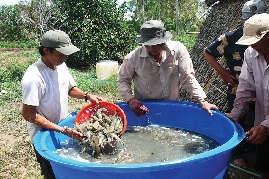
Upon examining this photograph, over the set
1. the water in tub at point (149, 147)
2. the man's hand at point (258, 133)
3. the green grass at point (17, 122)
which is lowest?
the green grass at point (17, 122)

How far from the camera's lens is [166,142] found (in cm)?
371

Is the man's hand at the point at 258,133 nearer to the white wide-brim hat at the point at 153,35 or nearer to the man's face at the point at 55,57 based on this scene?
the white wide-brim hat at the point at 153,35

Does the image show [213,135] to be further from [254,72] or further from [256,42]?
[256,42]

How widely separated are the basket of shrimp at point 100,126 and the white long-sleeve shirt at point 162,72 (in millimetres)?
296

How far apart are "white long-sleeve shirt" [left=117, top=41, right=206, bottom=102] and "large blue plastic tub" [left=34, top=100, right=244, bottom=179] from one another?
0.18 m

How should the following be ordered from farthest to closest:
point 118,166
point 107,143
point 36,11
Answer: point 36,11 < point 107,143 < point 118,166

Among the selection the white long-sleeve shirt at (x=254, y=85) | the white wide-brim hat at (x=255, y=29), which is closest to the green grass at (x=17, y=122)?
the white long-sleeve shirt at (x=254, y=85)

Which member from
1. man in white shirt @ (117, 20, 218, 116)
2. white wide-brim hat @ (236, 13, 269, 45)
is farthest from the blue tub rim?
man in white shirt @ (117, 20, 218, 116)

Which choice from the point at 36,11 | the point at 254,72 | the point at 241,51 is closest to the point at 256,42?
the point at 254,72

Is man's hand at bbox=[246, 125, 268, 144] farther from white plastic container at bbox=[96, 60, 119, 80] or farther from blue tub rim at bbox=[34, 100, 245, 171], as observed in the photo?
white plastic container at bbox=[96, 60, 119, 80]

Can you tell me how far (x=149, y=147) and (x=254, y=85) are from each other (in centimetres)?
118

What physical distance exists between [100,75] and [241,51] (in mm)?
7221

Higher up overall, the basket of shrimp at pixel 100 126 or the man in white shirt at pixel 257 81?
the man in white shirt at pixel 257 81

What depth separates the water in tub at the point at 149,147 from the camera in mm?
3288
